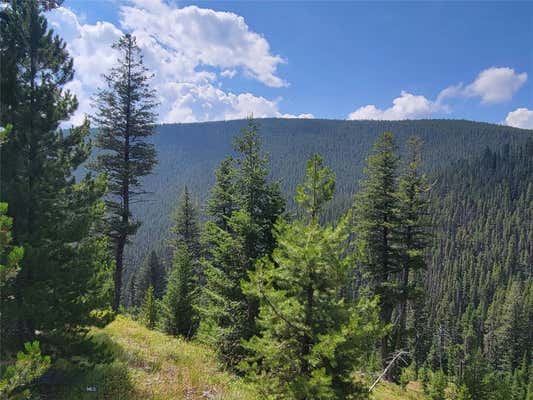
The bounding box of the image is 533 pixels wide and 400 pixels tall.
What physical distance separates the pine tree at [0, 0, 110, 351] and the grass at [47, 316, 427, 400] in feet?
3.42

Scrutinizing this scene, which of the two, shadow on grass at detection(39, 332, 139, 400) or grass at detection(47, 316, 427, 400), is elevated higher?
shadow on grass at detection(39, 332, 139, 400)

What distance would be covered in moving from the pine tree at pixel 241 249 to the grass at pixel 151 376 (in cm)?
95

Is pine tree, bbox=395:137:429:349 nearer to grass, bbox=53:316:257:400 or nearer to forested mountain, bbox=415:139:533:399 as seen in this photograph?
grass, bbox=53:316:257:400

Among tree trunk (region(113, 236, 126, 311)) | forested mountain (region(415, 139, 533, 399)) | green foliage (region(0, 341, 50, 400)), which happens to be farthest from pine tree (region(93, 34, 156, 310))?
forested mountain (region(415, 139, 533, 399))

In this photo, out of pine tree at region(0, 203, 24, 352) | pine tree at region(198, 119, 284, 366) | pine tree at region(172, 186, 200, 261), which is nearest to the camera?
pine tree at region(0, 203, 24, 352)

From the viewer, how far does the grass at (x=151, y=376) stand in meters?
7.07

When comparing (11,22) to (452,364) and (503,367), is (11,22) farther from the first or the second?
(503,367)

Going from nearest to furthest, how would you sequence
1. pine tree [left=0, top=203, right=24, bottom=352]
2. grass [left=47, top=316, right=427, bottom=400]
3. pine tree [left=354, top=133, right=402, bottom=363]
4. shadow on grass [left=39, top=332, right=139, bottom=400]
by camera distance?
pine tree [left=0, top=203, right=24, bottom=352] < shadow on grass [left=39, top=332, right=139, bottom=400] < grass [left=47, top=316, right=427, bottom=400] < pine tree [left=354, top=133, right=402, bottom=363]

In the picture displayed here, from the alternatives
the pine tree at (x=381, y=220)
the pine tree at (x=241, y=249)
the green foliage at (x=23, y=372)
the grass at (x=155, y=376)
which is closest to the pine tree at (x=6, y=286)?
the green foliage at (x=23, y=372)

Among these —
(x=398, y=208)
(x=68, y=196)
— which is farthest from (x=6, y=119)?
(x=398, y=208)

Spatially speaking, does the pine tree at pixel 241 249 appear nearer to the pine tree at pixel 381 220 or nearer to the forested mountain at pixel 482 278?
the pine tree at pixel 381 220

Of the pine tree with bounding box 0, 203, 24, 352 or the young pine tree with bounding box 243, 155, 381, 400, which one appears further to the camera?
the young pine tree with bounding box 243, 155, 381, 400

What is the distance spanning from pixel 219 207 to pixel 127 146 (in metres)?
6.69

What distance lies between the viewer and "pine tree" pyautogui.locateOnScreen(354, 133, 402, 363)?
18.2m
